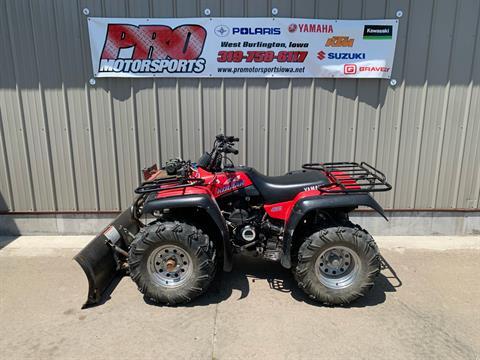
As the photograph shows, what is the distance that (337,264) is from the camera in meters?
Answer: 3.35

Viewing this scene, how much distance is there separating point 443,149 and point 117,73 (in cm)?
423

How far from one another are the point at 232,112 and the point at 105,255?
7.39 feet

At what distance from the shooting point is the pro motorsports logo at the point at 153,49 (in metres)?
4.32

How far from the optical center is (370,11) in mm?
4340

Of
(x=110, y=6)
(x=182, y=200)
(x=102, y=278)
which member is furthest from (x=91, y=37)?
(x=102, y=278)

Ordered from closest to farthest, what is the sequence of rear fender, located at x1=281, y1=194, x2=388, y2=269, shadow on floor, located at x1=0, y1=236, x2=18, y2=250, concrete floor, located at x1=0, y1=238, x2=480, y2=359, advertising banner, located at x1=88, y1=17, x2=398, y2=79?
concrete floor, located at x1=0, y1=238, x2=480, y2=359
rear fender, located at x1=281, y1=194, x2=388, y2=269
advertising banner, located at x1=88, y1=17, x2=398, y2=79
shadow on floor, located at x1=0, y1=236, x2=18, y2=250

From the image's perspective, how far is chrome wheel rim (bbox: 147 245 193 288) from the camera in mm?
3324

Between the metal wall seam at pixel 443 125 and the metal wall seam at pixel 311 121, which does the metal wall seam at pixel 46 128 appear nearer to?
the metal wall seam at pixel 311 121

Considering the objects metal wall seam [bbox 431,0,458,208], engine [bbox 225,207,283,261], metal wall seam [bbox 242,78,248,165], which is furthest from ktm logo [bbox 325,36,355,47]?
engine [bbox 225,207,283,261]

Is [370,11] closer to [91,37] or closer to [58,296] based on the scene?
[91,37]

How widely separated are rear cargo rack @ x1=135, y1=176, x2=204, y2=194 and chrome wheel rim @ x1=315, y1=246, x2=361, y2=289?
4.40 ft

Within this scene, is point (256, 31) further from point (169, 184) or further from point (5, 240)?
point (5, 240)

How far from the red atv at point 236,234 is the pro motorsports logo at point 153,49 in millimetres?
1474

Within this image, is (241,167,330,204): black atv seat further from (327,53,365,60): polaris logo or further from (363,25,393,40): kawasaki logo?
(363,25,393,40): kawasaki logo
